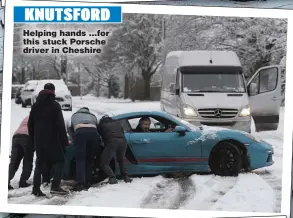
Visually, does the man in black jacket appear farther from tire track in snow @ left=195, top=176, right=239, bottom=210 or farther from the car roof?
tire track in snow @ left=195, top=176, right=239, bottom=210

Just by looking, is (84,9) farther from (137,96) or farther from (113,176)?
(113,176)

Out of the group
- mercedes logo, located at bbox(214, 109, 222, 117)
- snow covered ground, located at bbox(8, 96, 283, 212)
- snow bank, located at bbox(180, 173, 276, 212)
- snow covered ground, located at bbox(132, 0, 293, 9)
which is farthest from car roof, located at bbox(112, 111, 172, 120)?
snow covered ground, located at bbox(132, 0, 293, 9)

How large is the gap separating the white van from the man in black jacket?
0.53 meters

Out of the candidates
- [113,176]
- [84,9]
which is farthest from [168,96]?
[84,9]

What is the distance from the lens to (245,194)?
12.8ft

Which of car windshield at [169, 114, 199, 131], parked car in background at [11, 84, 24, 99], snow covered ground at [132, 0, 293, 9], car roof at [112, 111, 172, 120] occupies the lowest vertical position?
car windshield at [169, 114, 199, 131]

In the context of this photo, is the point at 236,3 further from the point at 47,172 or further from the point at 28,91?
→ the point at 47,172

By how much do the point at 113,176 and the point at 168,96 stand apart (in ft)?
3.22

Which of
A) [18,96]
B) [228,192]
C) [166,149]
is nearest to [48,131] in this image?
[18,96]

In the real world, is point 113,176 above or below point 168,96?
below

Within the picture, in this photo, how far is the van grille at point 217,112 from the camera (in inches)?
152

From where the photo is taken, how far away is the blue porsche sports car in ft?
12.7

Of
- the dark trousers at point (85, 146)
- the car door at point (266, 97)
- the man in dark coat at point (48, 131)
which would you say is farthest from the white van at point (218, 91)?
the man in dark coat at point (48, 131)

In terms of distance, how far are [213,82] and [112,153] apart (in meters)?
1.24
